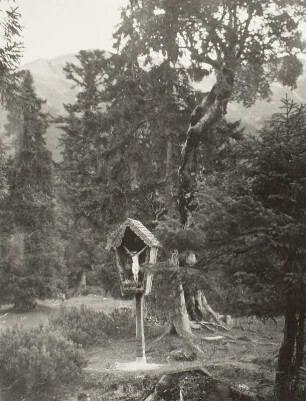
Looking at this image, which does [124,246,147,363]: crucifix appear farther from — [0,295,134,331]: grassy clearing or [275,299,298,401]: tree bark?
[0,295,134,331]: grassy clearing

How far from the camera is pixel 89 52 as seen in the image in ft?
93.4

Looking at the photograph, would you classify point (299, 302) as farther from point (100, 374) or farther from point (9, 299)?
point (9, 299)

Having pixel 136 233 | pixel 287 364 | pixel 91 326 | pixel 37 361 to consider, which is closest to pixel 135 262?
pixel 136 233

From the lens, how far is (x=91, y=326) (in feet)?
41.3

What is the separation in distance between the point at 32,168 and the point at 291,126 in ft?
67.8

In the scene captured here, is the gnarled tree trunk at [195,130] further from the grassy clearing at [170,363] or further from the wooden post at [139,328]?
the wooden post at [139,328]

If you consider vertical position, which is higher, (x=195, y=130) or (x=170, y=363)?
(x=195, y=130)

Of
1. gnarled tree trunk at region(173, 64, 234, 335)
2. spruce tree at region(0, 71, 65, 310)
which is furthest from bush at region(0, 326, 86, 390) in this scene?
spruce tree at region(0, 71, 65, 310)

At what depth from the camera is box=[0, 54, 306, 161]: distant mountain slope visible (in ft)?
246

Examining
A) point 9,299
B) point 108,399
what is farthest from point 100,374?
point 9,299

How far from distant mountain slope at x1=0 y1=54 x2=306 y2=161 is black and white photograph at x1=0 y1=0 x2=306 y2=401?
5514 cm

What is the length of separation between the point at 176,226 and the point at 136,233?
3122mm

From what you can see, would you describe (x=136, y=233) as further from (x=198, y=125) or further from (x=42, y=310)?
(x=42, y=310)

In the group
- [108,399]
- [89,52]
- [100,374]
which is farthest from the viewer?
[89,52]
